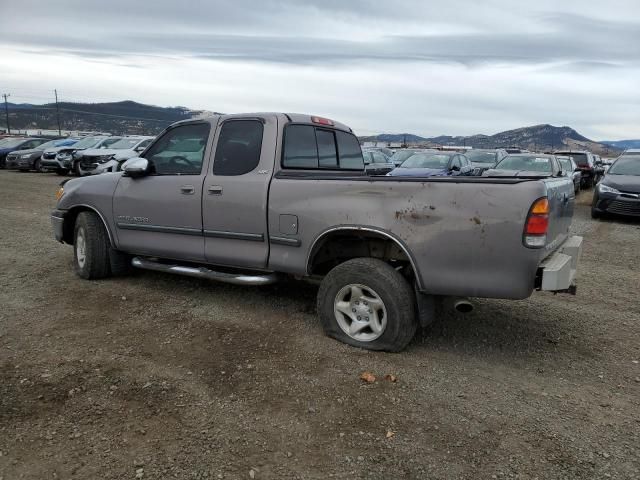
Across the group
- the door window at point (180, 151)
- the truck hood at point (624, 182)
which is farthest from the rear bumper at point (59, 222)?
the truck hood at point (624, 182)

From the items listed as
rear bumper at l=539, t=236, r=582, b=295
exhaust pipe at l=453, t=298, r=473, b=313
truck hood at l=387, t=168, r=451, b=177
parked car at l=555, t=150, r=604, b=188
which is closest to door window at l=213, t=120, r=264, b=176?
exhaust pipe at l=453, t=298, r=473, b=313

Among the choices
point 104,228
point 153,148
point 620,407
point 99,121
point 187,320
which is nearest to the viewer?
point 620,407

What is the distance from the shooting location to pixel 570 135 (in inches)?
3396

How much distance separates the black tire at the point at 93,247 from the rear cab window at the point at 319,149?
2467 mm

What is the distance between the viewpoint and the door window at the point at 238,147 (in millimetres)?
4738

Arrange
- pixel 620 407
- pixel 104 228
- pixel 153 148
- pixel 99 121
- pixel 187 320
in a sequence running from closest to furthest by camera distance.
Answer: pixel 620 407 < pixel 187 320 < pixel 153 148 < pixel 104 228 < pixel 99 121

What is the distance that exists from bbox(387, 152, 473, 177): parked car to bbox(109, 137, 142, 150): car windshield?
1082cm

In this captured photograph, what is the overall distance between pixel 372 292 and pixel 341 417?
1101 mm

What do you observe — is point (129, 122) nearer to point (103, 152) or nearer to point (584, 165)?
point (103, 152)

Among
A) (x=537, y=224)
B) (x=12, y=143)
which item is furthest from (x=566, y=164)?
(x=12, y=143)

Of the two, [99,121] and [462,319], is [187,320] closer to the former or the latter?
[462,319]

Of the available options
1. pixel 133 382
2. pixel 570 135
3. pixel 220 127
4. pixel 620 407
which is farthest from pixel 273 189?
pixel 570 135

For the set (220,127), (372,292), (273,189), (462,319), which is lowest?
(462,319)

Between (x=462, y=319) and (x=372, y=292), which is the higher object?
(x=372, y=292)
